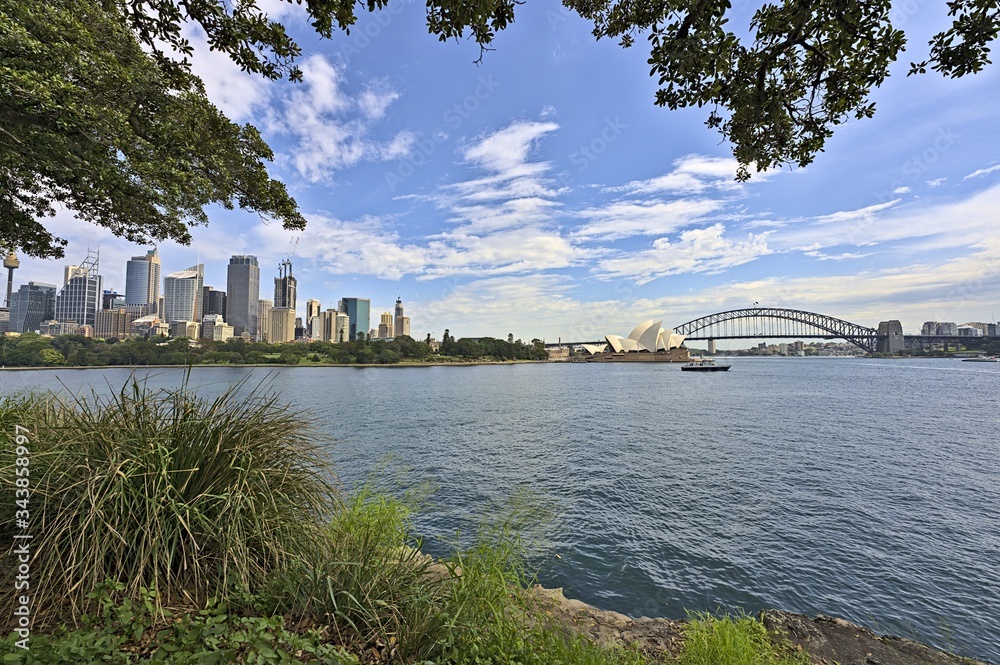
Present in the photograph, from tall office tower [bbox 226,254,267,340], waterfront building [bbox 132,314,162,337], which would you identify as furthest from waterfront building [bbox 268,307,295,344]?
waterfront building [bbox 132,314,162,337]

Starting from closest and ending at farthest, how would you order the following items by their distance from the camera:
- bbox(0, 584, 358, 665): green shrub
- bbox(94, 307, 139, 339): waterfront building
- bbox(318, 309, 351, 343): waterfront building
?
bbox(0, 584, 358, 665): green shrub
bbox(94, 307, 139, 339): waterfront building
bbox(318, 309, 351, 343): waterfront building

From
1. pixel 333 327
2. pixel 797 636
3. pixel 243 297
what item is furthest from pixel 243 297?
pixel 797 636

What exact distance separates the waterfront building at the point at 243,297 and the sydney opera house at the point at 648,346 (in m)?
111

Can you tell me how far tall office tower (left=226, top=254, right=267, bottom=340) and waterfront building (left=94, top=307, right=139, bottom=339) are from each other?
1154 inches

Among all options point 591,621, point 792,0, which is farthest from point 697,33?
point 591,621

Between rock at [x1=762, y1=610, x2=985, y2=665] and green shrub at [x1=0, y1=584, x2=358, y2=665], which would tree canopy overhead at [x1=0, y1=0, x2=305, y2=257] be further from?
rock at [x1=762, y1=610, x2=985, y2=665]

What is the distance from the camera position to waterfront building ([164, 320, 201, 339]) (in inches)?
4288

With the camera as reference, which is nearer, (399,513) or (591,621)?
(591,621)

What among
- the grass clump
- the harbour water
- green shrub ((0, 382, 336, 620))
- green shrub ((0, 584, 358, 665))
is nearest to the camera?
green shrub ((0, 584, 358, 665))

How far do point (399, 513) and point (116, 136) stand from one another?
5.96 m

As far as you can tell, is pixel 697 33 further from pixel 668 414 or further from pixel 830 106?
pixel 668 414

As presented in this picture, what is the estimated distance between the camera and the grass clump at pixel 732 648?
3641mm

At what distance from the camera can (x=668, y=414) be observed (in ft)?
86.4

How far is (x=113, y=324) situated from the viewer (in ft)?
312
